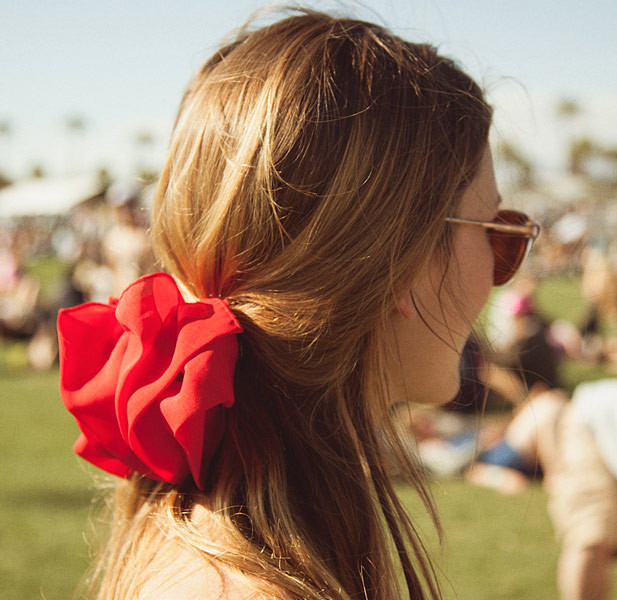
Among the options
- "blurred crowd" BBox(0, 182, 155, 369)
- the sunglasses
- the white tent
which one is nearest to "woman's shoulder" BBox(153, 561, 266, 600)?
the sunglasses

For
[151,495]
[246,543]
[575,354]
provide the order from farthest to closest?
[575,354] → [151,495] → [246,543]

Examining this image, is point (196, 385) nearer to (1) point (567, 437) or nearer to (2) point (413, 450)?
(2) point (413, 450)

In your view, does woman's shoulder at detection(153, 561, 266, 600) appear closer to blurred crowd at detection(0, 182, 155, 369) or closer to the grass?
the grass

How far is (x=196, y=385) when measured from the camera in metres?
1.15

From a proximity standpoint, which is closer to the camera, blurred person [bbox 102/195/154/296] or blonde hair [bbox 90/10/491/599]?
blonde hair [bbox 90/10/491/599]

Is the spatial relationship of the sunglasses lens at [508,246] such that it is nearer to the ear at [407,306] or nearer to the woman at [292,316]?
the woman at [292,316]

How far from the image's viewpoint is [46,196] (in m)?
33.2

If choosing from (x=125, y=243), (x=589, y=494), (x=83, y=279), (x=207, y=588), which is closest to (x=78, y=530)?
(x=589, y=494)

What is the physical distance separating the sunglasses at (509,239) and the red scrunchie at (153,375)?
628 millimetres

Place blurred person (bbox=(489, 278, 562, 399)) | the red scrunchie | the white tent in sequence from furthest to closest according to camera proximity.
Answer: the white tent, blurred person (bbox=(489, 278, 562, 399)), the red scrunchie

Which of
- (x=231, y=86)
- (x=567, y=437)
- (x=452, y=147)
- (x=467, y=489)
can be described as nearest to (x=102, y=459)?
(x=231, y=86)

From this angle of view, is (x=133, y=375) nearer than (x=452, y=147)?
Yes

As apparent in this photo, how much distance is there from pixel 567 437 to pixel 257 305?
2357mm

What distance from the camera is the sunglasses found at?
148cm
